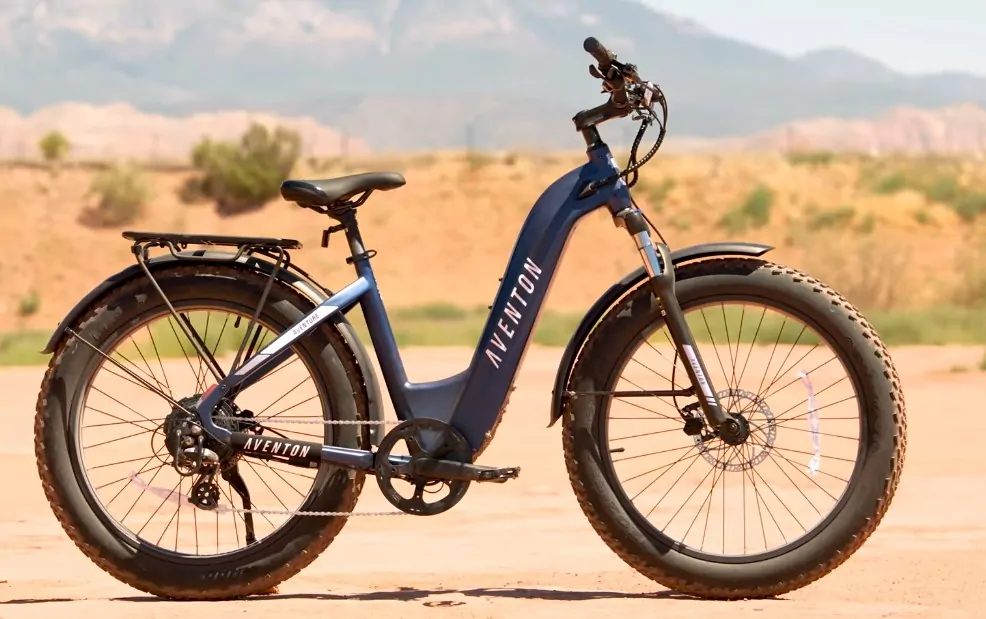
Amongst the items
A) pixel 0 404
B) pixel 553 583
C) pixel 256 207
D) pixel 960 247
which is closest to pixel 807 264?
pixel 960 247

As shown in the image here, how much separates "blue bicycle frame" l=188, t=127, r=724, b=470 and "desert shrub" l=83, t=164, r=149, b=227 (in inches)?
1587

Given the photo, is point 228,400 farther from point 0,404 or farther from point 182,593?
point 0,404

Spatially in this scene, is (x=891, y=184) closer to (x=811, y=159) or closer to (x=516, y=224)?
(x=811, y=159)

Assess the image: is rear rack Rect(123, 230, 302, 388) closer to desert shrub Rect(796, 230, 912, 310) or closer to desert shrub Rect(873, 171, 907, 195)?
desert shrub Rect(796, 230, 912, 310)

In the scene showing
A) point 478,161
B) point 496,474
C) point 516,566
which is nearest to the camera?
point 496,474

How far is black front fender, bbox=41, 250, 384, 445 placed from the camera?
5500 millimetres

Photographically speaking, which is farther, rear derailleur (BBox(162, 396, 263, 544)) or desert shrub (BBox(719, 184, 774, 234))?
desert shrub (BBox(719, 184, 774, 234))

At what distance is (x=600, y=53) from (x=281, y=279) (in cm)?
126

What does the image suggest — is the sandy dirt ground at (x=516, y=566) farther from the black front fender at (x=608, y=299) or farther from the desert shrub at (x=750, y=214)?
the desert shrub at (x=750, y=214)

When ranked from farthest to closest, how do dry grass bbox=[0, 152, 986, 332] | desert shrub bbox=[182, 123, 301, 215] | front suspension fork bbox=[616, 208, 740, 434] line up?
desert shrub bbox=[182, 123, 301, 215]
dry grass bbox=[0, 152, 986, 332]
front suspension fork bbox=[616, 208, 740, 434]

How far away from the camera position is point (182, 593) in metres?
5.51

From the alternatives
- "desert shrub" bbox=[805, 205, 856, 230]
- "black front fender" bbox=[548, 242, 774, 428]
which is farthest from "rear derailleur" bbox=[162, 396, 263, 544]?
"desert shrub" bbox=[805, 205, 856, 230]

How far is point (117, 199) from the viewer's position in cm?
4534

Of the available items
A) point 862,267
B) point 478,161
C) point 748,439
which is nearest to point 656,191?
point 478,161
